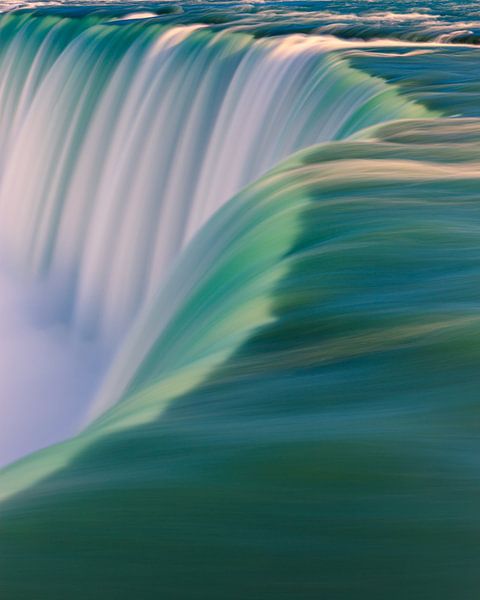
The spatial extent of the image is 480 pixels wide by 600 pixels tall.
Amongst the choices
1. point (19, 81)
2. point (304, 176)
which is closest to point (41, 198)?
point (19, 81)

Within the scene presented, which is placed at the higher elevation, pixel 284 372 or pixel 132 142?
pixel 132 142

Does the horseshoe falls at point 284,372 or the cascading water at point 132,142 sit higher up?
the cascading water at point 132,142

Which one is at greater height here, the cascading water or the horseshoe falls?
the cascading water

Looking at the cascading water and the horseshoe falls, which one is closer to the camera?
the horseshoe falls

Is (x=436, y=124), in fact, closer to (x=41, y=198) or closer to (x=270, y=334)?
(x=270, y=334)

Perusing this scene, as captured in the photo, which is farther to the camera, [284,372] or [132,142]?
[132,142]
